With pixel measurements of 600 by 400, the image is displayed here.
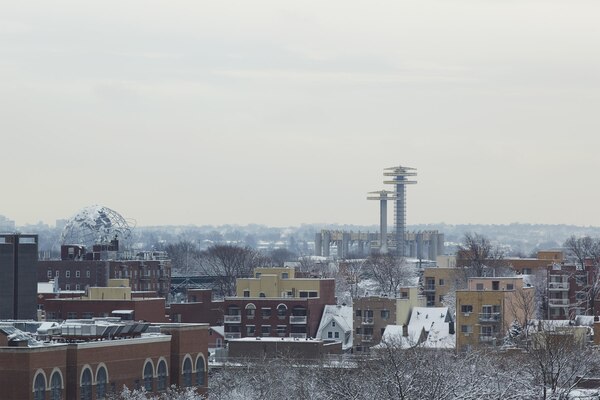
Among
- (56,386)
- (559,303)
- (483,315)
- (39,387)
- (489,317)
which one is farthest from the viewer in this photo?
(559,303)

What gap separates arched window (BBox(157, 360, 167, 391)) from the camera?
78.3 m

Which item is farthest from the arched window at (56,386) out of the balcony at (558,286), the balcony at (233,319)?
the balcony at (558,286)

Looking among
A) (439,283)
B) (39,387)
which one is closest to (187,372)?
(39,387)

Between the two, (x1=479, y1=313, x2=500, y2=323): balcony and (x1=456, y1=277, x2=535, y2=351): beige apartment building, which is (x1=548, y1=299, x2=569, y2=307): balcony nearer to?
(x1=456, y1=277, x2=535, y2=351): beige apartment building

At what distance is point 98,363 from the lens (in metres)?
72.9

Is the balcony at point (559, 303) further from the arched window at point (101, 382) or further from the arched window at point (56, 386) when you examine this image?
the arched window at point (56, 386)

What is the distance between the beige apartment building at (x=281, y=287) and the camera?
131 m

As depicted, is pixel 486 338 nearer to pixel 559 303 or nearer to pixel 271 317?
pixel 271 317

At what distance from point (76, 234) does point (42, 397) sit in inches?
4767

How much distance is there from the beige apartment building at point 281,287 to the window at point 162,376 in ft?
170

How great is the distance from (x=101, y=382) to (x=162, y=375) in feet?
18.5

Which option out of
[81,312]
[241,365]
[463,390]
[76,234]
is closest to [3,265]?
[241,365]

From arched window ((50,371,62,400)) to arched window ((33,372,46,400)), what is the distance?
0.60 metres

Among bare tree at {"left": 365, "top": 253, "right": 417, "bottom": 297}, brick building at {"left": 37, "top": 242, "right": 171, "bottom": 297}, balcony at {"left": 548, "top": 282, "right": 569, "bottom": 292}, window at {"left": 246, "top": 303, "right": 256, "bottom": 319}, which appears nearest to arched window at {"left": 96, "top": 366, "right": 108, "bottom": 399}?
window at {"left": 246, "top": 303, "right": 256, "bottom": 319}
